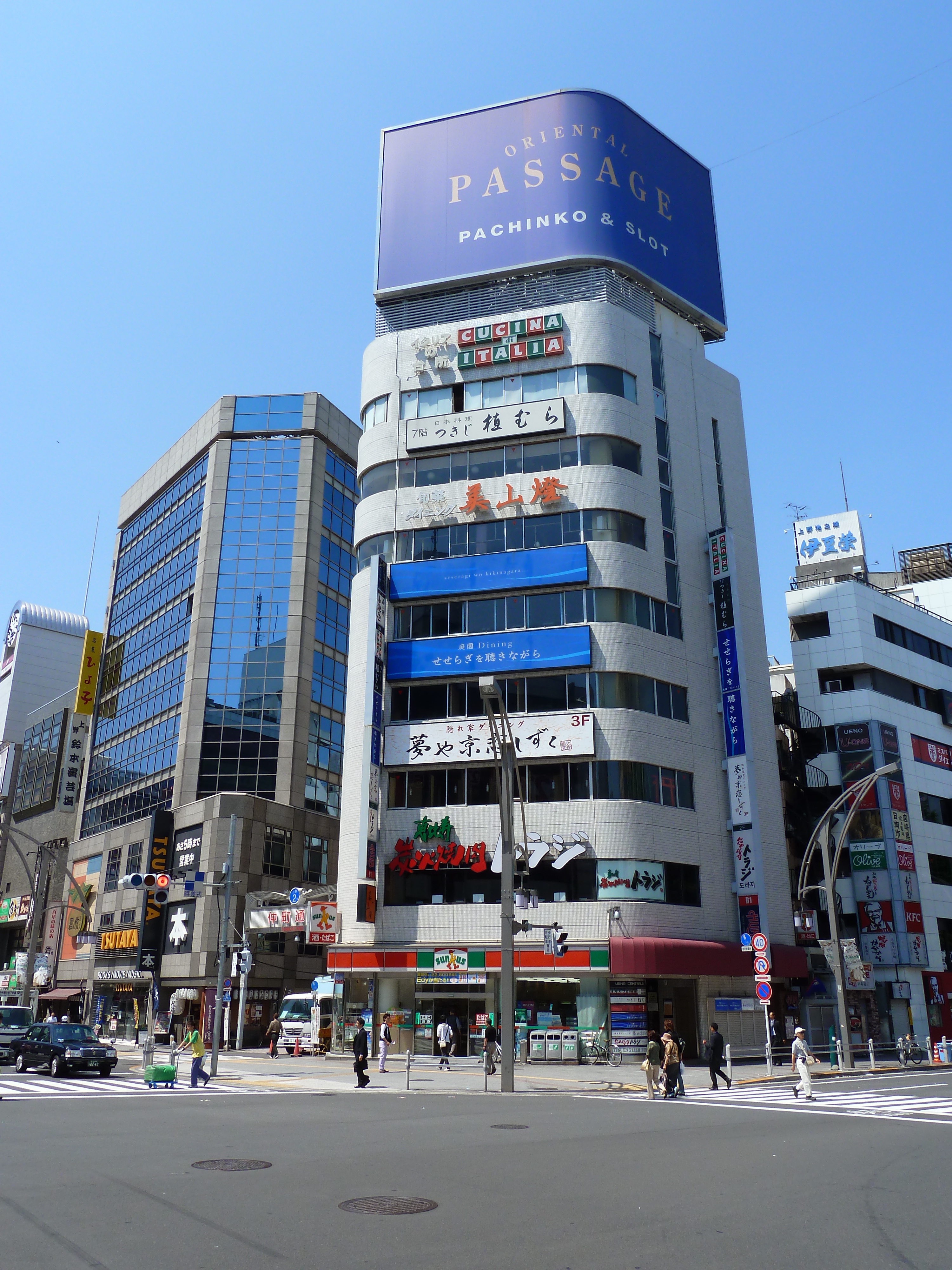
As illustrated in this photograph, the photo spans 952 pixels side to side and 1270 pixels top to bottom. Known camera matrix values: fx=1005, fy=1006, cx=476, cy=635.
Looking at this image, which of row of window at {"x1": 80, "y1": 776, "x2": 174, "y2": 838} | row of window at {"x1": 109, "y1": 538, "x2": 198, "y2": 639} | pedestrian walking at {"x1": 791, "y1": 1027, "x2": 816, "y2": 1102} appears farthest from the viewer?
row of window at {"x1": 109, "y1": 538, "x2": 198, "y2": 639}

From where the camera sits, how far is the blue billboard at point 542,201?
5394 centimetres

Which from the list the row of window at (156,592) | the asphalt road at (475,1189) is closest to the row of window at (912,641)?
the row of window at (156,592)

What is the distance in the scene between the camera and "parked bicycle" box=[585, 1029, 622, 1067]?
128 feet

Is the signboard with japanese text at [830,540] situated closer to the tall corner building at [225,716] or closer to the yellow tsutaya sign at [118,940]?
the tall corner building at [225,716]

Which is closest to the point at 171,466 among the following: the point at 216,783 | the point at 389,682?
the point at 216,783

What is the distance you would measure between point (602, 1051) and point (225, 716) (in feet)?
111

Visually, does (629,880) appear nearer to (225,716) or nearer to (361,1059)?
(361,1059)

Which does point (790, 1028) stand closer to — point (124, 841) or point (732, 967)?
point (732, 967)

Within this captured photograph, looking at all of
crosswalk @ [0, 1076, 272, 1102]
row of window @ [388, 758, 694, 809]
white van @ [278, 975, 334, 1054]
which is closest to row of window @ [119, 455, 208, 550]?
row of window @ [388, 758, 694, 809]

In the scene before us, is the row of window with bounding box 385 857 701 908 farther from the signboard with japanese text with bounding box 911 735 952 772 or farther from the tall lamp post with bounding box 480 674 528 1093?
the signboard with japanese text with bounding box 911 735 952 772

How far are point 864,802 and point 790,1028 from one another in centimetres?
1785

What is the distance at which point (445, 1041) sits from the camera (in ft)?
127

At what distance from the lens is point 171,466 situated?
7662 cm

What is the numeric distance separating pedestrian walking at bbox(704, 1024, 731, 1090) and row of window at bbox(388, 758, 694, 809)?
13168 mm
